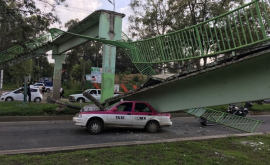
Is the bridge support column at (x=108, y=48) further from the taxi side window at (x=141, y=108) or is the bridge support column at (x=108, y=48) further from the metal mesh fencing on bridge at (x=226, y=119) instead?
the metal mesh fencing on bridge at (x=226, y=119)

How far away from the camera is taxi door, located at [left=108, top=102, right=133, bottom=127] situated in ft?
31.4

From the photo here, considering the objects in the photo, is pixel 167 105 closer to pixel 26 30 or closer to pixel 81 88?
pixel 26 30

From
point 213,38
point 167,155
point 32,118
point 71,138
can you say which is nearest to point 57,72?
point 32,118

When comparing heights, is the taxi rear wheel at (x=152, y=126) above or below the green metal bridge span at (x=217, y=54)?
below

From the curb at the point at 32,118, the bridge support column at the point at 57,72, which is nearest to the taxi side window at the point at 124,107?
the curb at the point at 32,118

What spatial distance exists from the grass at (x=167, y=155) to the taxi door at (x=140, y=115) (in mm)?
2777

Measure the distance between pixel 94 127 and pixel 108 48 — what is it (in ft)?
20.0

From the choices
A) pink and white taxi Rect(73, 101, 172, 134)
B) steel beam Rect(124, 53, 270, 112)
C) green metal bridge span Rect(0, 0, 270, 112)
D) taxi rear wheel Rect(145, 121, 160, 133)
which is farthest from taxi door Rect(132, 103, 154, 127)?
steel beam Rect(124, 53, 270, 112)

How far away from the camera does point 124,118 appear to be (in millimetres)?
9719

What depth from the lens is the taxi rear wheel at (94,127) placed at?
9.23 metres

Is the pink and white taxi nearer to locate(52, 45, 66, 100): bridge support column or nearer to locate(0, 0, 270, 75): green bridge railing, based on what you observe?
locate(0, 0, 270, 75): green bridge railing

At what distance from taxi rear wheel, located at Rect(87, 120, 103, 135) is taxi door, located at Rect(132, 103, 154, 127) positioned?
1.50 m

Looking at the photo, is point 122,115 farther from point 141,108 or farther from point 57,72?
point 57,72

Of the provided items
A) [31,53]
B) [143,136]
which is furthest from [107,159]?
[31,53]
